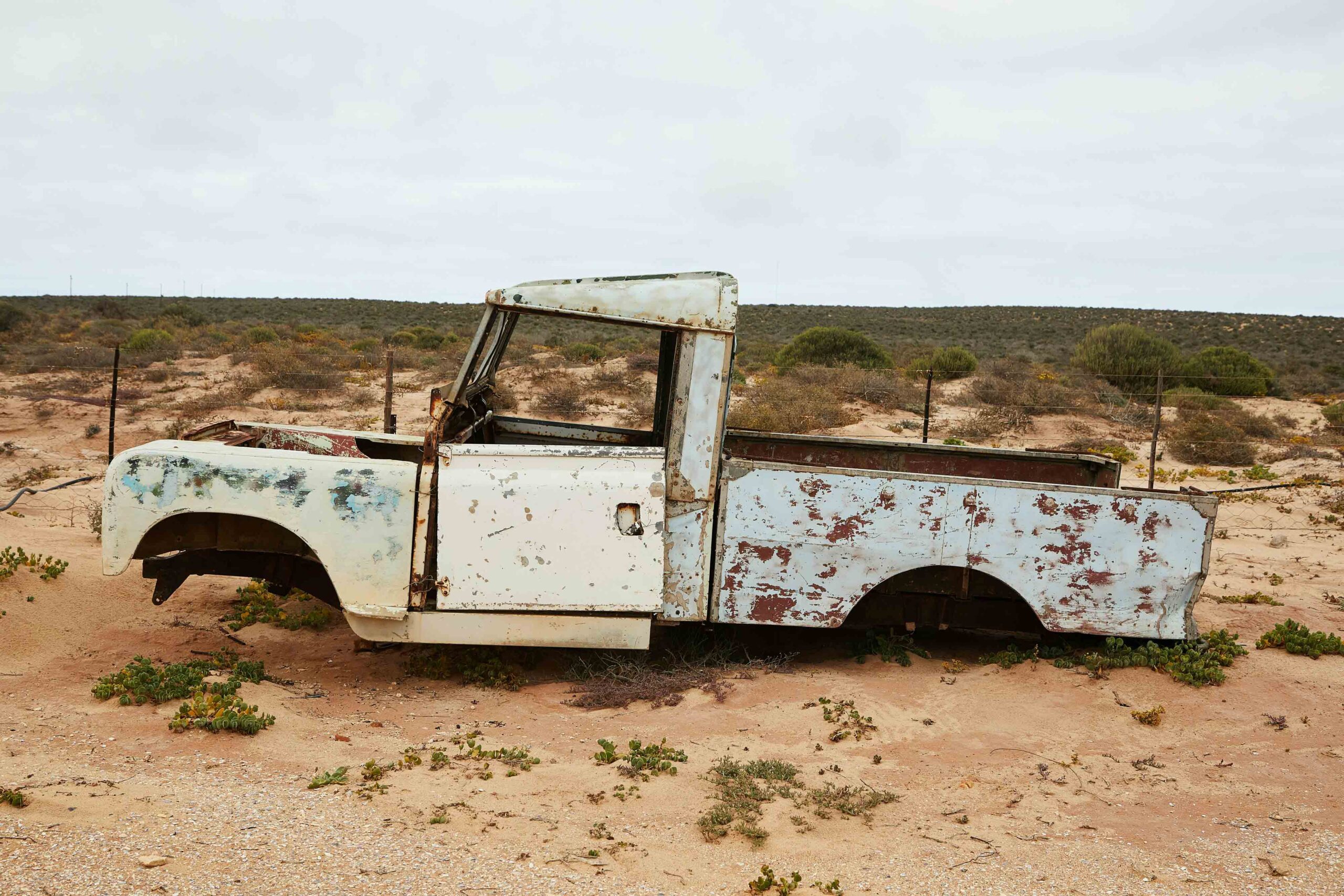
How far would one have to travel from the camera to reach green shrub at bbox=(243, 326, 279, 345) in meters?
24.2

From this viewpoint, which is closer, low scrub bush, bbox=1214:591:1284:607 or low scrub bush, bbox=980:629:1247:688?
low scrub bush, bbox=980:629:1247:688

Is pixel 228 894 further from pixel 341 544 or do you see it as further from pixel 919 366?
pixel 919 366

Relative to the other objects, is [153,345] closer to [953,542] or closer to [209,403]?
[209,403]

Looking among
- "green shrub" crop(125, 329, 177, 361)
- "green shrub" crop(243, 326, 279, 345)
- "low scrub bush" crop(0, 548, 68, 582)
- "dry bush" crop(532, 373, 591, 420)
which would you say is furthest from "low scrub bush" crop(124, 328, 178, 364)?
"low scrub bush" crop(0, 548, 68, 582)

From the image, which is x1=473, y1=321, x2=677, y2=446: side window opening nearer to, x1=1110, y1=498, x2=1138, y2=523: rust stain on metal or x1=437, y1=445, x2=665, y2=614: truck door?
x1=437, y1=445, x2=665, y2=614: truck door

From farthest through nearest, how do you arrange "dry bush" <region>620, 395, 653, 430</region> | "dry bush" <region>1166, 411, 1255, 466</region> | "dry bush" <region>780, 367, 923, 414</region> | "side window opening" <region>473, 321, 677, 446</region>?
"dry bush" <region>780, 367, 923, 414</region>
"dry bush" <region>620, 395, 653, 430</region>
"dry bush" <region>1166, 411, 1255, 466</region>
"side window opening" <region>473, 321, 677, 446</region>

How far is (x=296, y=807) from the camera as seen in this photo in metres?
3.47

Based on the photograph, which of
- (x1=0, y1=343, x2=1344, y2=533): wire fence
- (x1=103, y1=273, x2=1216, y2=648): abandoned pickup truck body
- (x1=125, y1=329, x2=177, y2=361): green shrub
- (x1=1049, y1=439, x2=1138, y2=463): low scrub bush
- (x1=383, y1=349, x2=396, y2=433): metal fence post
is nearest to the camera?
(x1=103, y1=273, x2=1216, y2=648): abandoned pickup truck body

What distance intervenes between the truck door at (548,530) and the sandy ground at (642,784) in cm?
59

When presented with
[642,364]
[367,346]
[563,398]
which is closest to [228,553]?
[563,398]

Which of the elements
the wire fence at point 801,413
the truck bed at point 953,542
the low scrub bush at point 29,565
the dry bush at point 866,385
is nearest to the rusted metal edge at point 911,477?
the truck bed at point 953,542

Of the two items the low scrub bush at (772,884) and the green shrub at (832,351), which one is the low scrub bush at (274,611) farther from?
the green shrub at (832,351)

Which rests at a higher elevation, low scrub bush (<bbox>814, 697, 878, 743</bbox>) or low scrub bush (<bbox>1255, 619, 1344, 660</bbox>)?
low scrub bush (<bbox>1255, 619, 1344, 660</bbox>)

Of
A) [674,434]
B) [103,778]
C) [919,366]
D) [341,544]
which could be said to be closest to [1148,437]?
[919,366]
